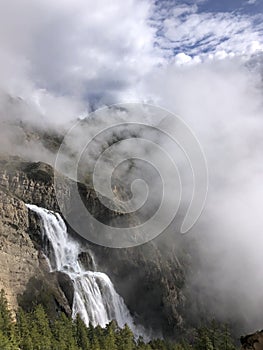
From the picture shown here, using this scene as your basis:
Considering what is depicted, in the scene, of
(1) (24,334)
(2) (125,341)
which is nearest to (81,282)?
(2) (125,341)

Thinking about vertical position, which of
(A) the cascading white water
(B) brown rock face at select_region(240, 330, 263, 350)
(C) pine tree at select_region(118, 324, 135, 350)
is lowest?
(B) brown rock face at select_region(240, 330, 263, 350)

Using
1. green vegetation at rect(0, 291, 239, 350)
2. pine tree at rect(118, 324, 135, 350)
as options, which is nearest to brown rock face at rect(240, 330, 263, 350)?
green vegetation at rect(0, 291, 239, 350)

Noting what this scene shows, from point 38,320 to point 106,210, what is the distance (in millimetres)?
88557

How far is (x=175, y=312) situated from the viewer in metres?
180

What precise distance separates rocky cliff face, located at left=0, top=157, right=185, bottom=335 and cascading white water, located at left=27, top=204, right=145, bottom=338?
333cm

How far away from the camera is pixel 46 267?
12269cm

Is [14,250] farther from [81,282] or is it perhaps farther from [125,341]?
[125,341]

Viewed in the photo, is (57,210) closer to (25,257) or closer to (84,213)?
(84,213)

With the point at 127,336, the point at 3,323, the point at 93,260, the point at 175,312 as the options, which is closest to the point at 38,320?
the point at 3,323

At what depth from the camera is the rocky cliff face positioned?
113 meters

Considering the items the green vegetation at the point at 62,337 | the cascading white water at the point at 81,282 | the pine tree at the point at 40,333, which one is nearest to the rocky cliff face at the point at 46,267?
the cascading white water at the point at 81,282

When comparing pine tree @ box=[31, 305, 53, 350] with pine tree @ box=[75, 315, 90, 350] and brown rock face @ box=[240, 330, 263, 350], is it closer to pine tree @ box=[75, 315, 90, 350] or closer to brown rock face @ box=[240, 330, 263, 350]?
pine tree @ box=[75, 315, 90, 350]

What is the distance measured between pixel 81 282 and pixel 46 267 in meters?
11.5

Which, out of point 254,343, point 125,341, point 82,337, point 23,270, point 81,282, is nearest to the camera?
point 254,343
